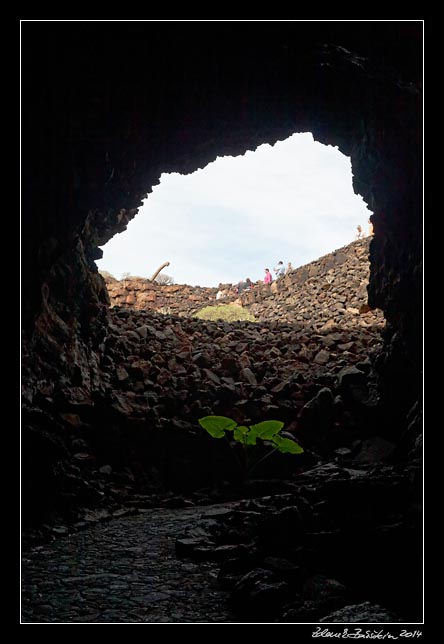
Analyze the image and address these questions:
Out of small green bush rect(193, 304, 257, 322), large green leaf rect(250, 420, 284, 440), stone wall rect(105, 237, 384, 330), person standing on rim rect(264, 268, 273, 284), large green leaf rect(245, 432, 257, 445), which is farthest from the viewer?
person standing on rim rect(264, 268, 273, 284)

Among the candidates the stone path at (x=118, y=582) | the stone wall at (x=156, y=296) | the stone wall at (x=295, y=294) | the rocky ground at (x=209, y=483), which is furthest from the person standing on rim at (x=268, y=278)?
the stone path at (x=118, y=582)

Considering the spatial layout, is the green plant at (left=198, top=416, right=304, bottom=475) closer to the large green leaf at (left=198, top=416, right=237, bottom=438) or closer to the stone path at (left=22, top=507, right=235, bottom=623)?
the large green leaf at (left=198, top=416, right=237, bottom=438)

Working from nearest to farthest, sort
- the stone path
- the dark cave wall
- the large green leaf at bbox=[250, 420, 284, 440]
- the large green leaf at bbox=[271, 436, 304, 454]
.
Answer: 1. the stone path
2. the dark cave wall
3. the large green leaf at bbox=[271, 436, 304, 454]
4. the large green leaf at bbox=[250, 420, 284, 440]

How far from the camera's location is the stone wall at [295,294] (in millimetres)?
18172

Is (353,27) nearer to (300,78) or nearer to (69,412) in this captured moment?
(300,78)

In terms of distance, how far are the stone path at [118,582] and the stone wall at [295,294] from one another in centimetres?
1317

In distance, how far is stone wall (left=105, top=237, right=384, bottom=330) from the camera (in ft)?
59.6

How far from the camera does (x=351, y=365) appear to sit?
8609 millimetres

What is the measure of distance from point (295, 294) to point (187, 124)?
1487cm

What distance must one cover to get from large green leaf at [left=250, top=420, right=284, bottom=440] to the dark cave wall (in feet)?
6.52

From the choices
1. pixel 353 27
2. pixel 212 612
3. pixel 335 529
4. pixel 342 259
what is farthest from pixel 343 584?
pixel 342 259

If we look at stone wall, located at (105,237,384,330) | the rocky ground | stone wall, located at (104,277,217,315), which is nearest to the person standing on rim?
stone wall, located at (105,237,384,330)

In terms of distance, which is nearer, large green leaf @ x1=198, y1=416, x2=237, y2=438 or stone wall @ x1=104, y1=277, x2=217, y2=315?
large green leaf @ x1=198, y1=416, x2=237, y2=438

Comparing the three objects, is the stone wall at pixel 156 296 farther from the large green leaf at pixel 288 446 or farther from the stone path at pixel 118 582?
the stone path at pixel 118 582
